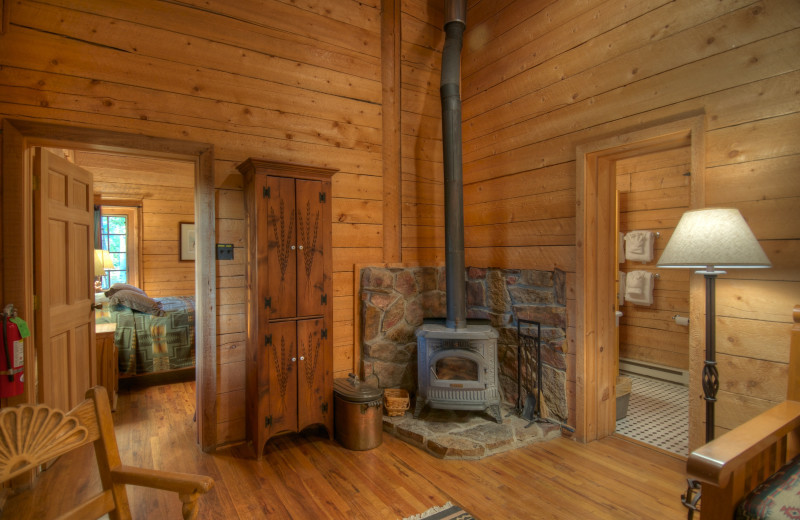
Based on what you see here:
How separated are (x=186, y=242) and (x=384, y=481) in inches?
222

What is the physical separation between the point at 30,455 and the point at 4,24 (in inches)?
95.9

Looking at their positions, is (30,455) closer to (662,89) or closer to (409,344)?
(409,344)

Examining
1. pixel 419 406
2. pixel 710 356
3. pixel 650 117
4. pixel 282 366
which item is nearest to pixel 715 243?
pixel 710 356

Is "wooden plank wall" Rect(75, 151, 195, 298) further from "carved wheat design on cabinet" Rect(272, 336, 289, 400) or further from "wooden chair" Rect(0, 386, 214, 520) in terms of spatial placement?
"wooden chair" Rect(0, 386, 214, 520)

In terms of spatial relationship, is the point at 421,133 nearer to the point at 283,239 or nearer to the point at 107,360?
the point at 283,239

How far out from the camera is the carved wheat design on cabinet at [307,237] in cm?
288

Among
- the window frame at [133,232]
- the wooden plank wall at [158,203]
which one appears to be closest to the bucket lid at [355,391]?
the wooden plank wall at [158,203]

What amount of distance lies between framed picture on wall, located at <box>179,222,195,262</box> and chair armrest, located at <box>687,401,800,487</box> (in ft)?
22.8

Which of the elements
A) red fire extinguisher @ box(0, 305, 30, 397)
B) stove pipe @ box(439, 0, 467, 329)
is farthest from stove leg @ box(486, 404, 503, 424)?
red fire extinguisher @ box(0, 305, 30, 397)

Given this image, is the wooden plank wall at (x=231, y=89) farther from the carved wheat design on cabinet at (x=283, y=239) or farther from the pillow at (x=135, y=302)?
the pillow at (x=135, y=302)

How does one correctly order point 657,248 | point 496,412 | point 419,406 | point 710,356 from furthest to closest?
1. point 657,248
2. point 419,406
3. point 496,412
4. point 710,356

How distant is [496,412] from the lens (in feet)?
10.2

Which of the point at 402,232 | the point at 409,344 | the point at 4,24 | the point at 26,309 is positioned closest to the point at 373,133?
the point at 402,232

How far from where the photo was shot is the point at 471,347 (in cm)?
308
